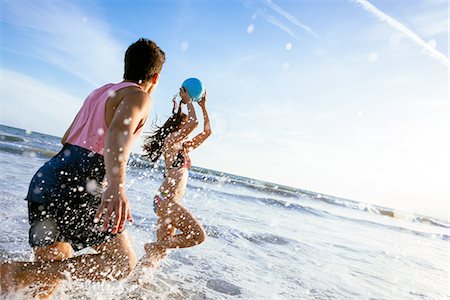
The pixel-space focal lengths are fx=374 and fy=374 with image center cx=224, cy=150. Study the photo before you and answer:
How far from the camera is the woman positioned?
4.10 meters

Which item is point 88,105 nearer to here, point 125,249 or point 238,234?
point 125,249

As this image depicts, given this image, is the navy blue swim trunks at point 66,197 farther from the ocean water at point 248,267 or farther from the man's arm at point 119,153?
the ocean water at point 248,267

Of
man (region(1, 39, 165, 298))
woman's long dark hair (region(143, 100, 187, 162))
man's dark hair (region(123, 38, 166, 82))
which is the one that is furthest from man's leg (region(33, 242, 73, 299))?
woman's long dark hair (region(143, 100, 187, 162))

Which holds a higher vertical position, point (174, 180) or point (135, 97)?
point (135, 97)

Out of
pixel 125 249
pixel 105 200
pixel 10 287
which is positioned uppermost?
pixel 105 200

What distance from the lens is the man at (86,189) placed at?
7.70ft

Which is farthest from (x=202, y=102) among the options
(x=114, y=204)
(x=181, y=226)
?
(x=114, y=204)

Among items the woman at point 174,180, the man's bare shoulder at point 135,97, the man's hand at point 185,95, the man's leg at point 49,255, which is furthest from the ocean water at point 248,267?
the man's hand at point 185,95

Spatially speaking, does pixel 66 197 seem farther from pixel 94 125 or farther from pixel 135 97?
pixel 135 97

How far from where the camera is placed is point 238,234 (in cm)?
800

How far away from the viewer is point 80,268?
251cm

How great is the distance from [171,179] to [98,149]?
189 cm

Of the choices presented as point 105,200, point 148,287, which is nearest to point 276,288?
point 148,287

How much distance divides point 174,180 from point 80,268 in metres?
1.91
